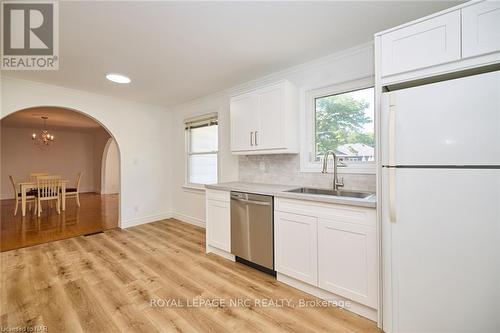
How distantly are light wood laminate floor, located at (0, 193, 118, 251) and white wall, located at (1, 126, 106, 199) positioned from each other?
2.30m

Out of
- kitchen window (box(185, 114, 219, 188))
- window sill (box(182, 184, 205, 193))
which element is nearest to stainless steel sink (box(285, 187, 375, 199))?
kitchen window (box(185, 114, 219, 188))

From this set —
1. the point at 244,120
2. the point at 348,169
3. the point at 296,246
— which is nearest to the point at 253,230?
the point at 296,246

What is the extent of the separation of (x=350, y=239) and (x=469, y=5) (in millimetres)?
1711

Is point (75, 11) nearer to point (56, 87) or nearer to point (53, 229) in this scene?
point (56, 87)

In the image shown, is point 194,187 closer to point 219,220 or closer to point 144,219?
point 144,219

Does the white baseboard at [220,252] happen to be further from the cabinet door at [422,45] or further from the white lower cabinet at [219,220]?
the cabinet door at [422,45]

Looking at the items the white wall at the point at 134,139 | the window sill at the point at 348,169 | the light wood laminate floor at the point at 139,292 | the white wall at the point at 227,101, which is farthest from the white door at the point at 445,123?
the white wall at the point at 134,139

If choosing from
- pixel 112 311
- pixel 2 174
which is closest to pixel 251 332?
pixel 112 311

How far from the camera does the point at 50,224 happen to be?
4.32 metres

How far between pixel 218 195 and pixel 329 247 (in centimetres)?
151

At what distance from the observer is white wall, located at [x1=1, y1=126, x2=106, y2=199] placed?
7453mm

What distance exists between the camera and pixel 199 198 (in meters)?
4.25

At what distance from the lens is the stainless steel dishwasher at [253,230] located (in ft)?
7.63

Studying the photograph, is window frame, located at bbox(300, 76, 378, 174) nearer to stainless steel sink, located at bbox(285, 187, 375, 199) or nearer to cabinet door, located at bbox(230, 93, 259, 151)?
stainless steel sink, located at bbox(285, 187, 375, 199)
